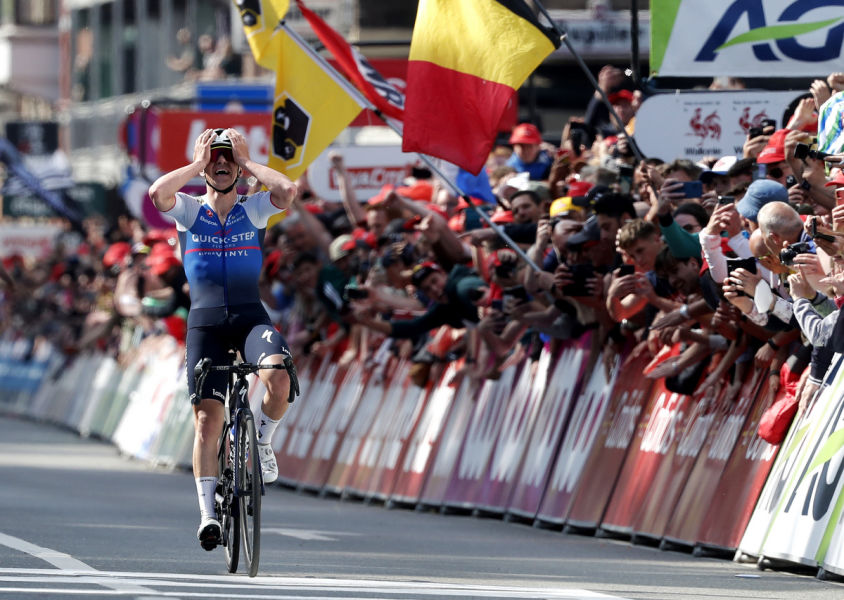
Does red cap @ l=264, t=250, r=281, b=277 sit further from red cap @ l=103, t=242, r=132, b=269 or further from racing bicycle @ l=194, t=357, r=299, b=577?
racing bicycle @ l=194, t=357, r=299, b=577

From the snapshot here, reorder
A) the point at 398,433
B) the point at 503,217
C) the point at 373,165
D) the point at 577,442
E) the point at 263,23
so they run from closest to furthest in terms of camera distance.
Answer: the point at 577,442, the point at 503,217, the point at 263,23, the point at 398,433, the point at 373,165

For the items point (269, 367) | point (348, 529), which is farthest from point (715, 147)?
point (269, 367)

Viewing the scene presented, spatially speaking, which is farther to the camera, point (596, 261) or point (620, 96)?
point (620, 96)

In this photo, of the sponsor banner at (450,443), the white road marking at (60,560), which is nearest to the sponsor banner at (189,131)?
the sponsor banner at (450,443)

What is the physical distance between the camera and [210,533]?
40.9 feet

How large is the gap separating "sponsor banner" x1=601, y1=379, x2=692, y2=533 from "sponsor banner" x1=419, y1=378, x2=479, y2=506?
2976mm

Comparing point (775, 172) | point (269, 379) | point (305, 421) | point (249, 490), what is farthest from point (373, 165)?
point (249, 490)

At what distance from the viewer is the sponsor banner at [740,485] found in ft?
45.3

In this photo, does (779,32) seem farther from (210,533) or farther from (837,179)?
(210,533)

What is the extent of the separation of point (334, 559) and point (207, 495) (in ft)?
3.76

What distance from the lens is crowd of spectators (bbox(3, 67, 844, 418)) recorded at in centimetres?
1345

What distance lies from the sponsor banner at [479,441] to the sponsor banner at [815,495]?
512 cm

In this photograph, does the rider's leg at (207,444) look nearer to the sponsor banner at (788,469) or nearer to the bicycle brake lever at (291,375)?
the bicycle brake lever at (291,375)

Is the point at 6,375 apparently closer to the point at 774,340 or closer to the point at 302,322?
the point at 302,322
